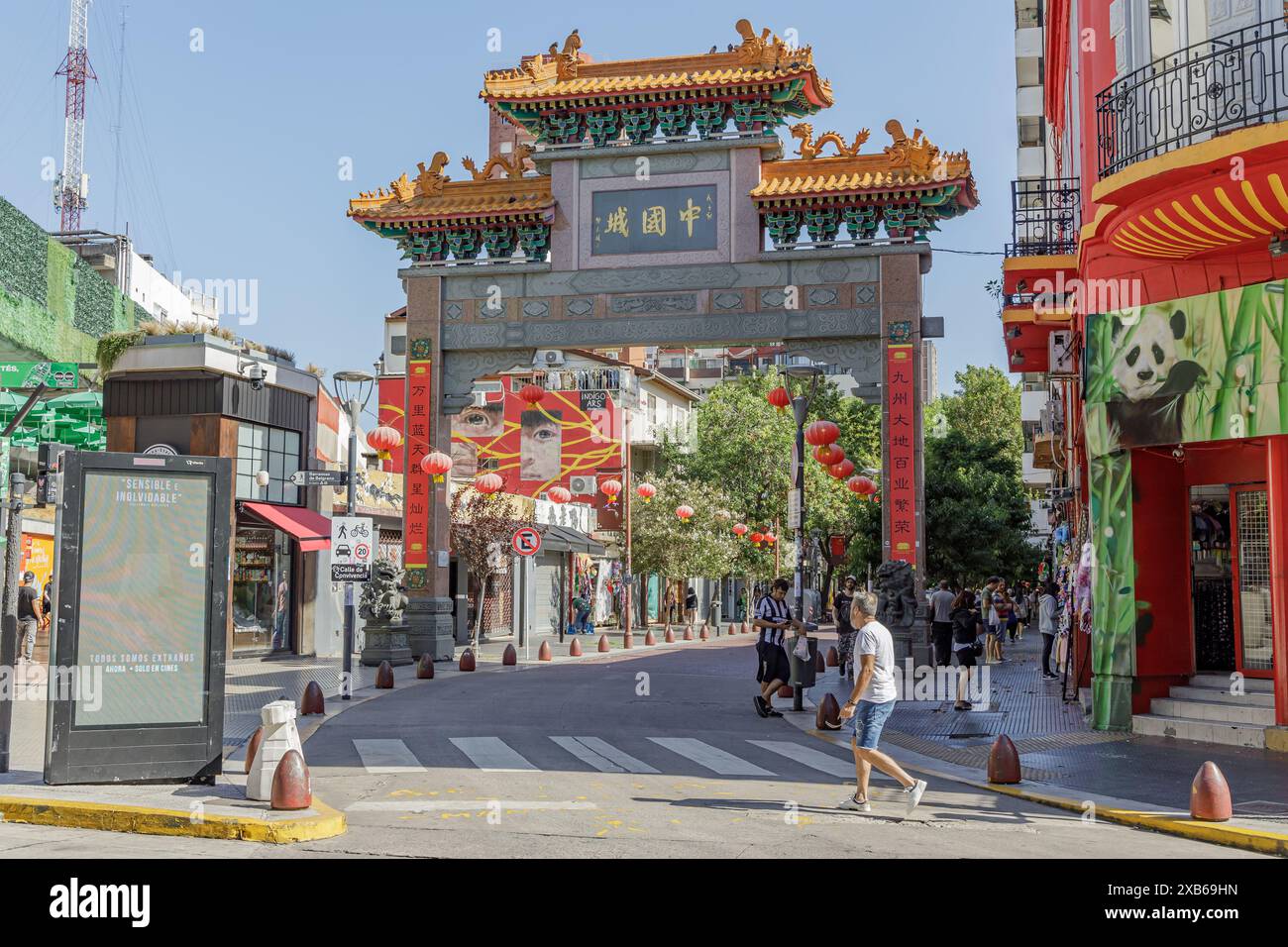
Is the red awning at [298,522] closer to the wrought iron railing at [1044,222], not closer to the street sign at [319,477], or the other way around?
the street sign at [319,477]

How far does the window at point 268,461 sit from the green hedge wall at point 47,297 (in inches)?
180

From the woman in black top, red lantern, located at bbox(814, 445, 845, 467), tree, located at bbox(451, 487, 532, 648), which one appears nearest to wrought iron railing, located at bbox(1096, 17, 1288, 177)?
the woman in black top

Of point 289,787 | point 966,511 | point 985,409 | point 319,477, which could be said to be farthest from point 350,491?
point 985,409

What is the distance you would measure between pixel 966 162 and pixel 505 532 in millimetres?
18703

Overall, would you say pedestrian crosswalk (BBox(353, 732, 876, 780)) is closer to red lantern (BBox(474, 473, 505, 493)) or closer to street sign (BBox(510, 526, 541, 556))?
street sign (BBox(510, 526, 541, 556))

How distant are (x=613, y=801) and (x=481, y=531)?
1082 inches

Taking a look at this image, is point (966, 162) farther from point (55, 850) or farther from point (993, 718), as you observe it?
point (55, 850)

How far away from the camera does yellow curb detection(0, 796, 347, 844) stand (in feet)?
29.3

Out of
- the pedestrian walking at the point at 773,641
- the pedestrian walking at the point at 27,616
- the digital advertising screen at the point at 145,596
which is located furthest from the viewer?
the pedestrian walking at the point at 27,616

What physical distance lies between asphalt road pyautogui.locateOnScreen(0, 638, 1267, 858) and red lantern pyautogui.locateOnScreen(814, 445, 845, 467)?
331 inches

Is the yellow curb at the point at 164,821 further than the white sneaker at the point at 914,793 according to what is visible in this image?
No

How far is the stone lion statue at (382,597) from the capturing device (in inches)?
1019

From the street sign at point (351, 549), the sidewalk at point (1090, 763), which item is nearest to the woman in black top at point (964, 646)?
the sidewalk at point (1090, 763)
